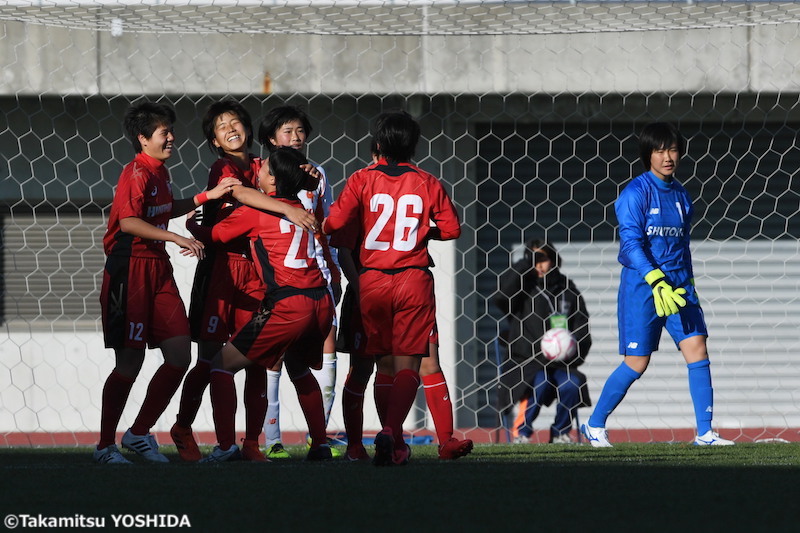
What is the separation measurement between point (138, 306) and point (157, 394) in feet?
1.25

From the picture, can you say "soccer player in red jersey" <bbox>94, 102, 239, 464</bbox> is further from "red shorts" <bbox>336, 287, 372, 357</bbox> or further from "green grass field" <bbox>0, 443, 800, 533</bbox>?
"red shorts" <bbox>336, 287, 372, 357</bbox>

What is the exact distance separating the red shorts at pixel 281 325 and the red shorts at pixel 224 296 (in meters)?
0.38

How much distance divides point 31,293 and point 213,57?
2464 mm

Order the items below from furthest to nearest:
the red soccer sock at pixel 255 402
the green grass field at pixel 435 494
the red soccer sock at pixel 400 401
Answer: the red soccer sock at pixel 255 402
the red soccer sock at pixel 400 401
the green grass field at pixel 435 494

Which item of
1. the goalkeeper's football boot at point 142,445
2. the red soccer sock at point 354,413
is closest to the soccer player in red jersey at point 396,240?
the red soccer sock at point 354,413

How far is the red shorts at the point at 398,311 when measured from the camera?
4742 mm

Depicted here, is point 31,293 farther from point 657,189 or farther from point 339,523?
point 339,523

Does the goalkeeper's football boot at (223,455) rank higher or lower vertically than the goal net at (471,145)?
lower

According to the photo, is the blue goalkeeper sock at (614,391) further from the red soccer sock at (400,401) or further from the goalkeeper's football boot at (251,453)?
the goalkeeper's football boot at (251,453)

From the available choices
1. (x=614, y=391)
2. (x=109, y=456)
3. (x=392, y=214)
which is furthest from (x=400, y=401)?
(x=614, y=391)

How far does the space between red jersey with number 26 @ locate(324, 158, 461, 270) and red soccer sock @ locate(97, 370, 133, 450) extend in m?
1.09

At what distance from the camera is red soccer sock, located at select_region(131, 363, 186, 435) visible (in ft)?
16.4

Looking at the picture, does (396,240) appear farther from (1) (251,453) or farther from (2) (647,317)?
(2) (647,317)

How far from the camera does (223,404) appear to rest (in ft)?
16.1
